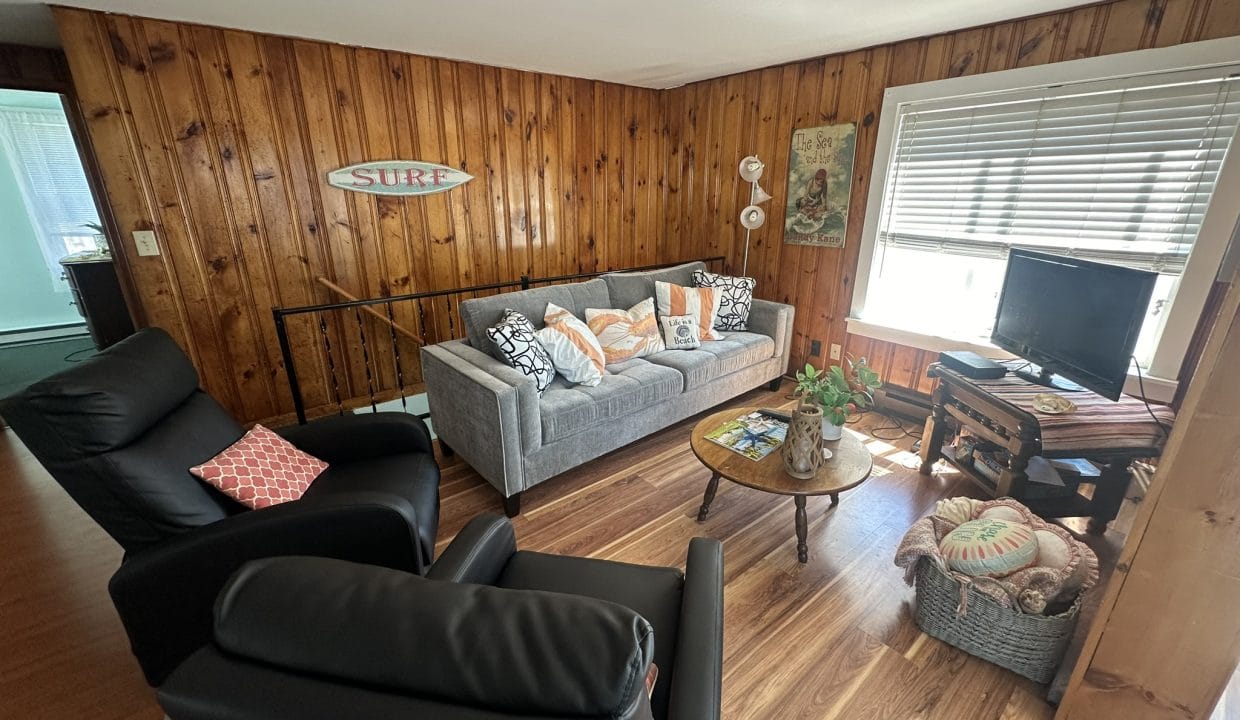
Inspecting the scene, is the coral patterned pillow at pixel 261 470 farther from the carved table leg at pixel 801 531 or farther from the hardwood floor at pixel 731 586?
the carved table leg at pixel 801 531

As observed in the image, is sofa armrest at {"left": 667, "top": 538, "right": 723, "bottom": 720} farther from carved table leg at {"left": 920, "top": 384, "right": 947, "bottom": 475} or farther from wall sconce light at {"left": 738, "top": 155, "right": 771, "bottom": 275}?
wall sconce light at {"left": 738, "top": 155, "right": 771, "bottom": 275}

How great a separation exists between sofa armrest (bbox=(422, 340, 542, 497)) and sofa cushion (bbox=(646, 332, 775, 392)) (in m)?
1.00

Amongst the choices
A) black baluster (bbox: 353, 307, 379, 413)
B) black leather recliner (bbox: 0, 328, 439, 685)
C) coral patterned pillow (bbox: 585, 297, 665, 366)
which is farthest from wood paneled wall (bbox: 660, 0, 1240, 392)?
black leather recliner (bbox: 0, 328, 439, 685)

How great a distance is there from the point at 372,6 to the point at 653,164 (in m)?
2.56

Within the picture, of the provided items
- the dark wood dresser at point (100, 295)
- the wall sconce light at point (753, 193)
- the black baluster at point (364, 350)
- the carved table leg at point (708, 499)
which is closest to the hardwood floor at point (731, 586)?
the carved table leg at point (708, 499)

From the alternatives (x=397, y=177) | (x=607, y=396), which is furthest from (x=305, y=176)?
(x=607, y=396)

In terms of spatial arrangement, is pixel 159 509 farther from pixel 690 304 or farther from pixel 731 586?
pixel 690 304

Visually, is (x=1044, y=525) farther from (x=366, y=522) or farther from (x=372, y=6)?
(x=372, y=6)

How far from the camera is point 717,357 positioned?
118 inches

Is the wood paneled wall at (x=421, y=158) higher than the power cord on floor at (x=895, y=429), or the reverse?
the wood paneled wall at (x=421, y=158)

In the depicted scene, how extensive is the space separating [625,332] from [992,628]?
2.05 m

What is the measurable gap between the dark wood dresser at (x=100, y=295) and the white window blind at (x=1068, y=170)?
18.1 ft

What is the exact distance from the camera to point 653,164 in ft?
14.3

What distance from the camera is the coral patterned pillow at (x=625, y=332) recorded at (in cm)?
286
